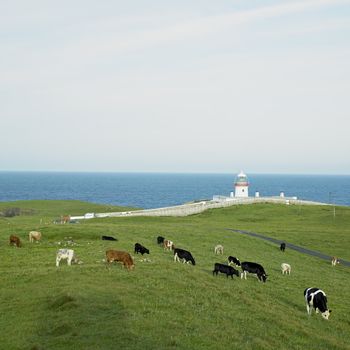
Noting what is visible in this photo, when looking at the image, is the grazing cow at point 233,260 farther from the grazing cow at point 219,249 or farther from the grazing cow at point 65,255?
the grazing cow at point 65,255

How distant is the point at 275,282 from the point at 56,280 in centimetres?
1375

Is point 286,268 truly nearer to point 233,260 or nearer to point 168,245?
point 233,260

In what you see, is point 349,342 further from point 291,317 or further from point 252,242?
point 252,242

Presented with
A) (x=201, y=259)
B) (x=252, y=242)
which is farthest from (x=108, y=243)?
(x=252, y=242)

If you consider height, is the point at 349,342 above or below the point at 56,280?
below

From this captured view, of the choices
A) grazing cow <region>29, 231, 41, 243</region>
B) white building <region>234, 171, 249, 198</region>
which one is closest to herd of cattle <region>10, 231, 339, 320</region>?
grazing cow <region>29, 231, 41, 243</region>

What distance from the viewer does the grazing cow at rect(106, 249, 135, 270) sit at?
27.4 meters

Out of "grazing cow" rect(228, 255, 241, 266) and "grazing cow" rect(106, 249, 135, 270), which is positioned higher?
"grazing cow" rect(106, 249, 135, 270)

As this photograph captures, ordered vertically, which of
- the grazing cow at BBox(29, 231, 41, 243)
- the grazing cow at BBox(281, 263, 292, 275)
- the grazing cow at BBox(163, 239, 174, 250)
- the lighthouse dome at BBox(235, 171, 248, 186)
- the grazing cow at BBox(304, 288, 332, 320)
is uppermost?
the lighthouse dome at BBox(235, 171, 248, 186)

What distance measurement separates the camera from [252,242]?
163ft

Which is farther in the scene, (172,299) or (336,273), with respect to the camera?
(336,273)

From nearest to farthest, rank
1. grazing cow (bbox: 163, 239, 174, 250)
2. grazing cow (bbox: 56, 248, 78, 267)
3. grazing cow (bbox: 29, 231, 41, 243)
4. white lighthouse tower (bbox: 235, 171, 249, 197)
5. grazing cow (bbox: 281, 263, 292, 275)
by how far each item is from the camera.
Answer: grazing cow (bbox: 56, 248, 78, 267)
grazing cow (bbox: 281, 263, 292, 275)
grazing cow (bbox: 163, 239, 174, 250)
grazing cow (bbox: 29, 231, 41, 243)
white lighthouse tower (bbox: 235, 171, 249, 197)

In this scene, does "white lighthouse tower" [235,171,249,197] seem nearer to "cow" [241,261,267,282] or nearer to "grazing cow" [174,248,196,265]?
"grazing cow" [174,248,196,265]

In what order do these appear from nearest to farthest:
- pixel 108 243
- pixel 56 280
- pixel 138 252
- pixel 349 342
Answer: pixel 349 342 → pixel 56 280 → pixel 138 252 → pixel 108 243
